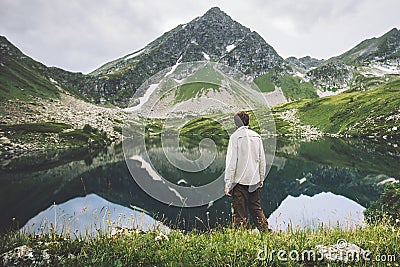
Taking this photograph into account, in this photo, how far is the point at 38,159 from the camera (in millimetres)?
58281

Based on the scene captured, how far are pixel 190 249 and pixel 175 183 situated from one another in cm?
2508

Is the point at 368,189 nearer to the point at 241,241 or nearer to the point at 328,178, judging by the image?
the point at 328,178

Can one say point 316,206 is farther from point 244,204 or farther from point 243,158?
point 243,158

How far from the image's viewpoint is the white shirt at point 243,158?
713 cm

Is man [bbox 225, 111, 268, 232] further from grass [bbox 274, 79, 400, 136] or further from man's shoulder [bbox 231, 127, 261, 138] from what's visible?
grass [bbox 274, 79, 400, 136]

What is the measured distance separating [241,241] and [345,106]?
135697 mm

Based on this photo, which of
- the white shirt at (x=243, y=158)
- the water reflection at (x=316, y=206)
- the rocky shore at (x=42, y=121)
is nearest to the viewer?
the white shirt at (x=243, y=158)

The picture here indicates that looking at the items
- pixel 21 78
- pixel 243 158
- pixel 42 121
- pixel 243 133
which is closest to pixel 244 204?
pixel 243 158

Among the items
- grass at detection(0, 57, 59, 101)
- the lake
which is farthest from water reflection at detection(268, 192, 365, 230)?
grass at detection(0, 57, 59, 101)

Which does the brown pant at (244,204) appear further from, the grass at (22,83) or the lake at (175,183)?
the grass at (22,83)

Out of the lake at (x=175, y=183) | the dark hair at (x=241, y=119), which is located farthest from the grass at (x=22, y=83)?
the dark hair at (x=241, y=119)

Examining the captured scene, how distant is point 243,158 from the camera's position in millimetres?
7199

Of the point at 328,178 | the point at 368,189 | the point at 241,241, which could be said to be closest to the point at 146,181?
the point at 241,241

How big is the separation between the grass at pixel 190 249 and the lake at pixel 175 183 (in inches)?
366
